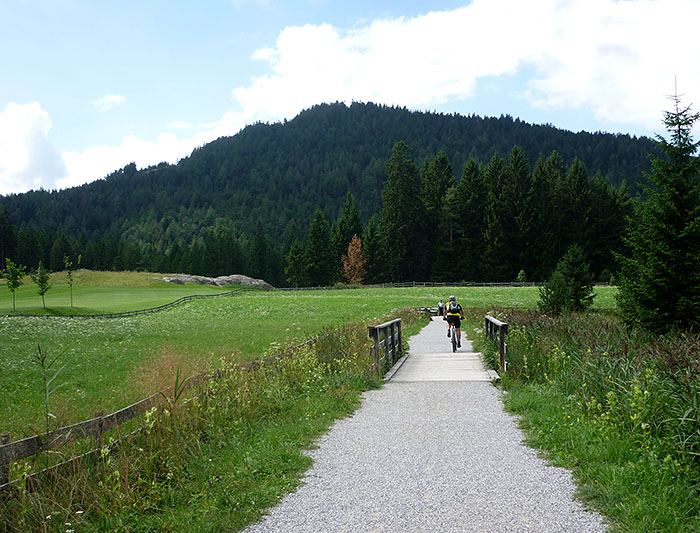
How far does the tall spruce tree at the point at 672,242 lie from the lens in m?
15.4

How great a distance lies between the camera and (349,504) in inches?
183

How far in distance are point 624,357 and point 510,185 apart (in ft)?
234

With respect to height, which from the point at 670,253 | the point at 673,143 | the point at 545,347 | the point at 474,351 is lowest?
the point at 474,351

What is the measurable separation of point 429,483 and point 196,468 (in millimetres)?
2525

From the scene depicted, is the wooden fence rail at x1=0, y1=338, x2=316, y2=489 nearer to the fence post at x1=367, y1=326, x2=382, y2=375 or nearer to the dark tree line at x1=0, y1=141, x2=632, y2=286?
the fence post at x1=367, y1=326, x2=382, y2=375

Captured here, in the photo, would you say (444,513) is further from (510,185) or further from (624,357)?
(510,185)

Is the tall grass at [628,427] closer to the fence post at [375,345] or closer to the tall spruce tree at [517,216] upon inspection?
the fence post at [375,345]

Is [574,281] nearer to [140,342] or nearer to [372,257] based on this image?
[140,342]

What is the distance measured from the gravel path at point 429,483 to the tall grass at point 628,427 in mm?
316

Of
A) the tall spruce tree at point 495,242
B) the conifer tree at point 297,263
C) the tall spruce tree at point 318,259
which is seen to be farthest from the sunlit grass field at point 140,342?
the conifer tree at point 297,263

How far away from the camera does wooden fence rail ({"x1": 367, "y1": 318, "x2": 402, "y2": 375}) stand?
39.2ft

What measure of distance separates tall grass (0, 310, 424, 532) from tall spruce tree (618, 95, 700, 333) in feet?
38.7

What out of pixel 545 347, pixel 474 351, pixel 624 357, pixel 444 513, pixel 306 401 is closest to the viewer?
pixel 444 513

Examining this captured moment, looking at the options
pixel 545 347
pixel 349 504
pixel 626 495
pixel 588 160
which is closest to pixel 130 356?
pixel 545 347
